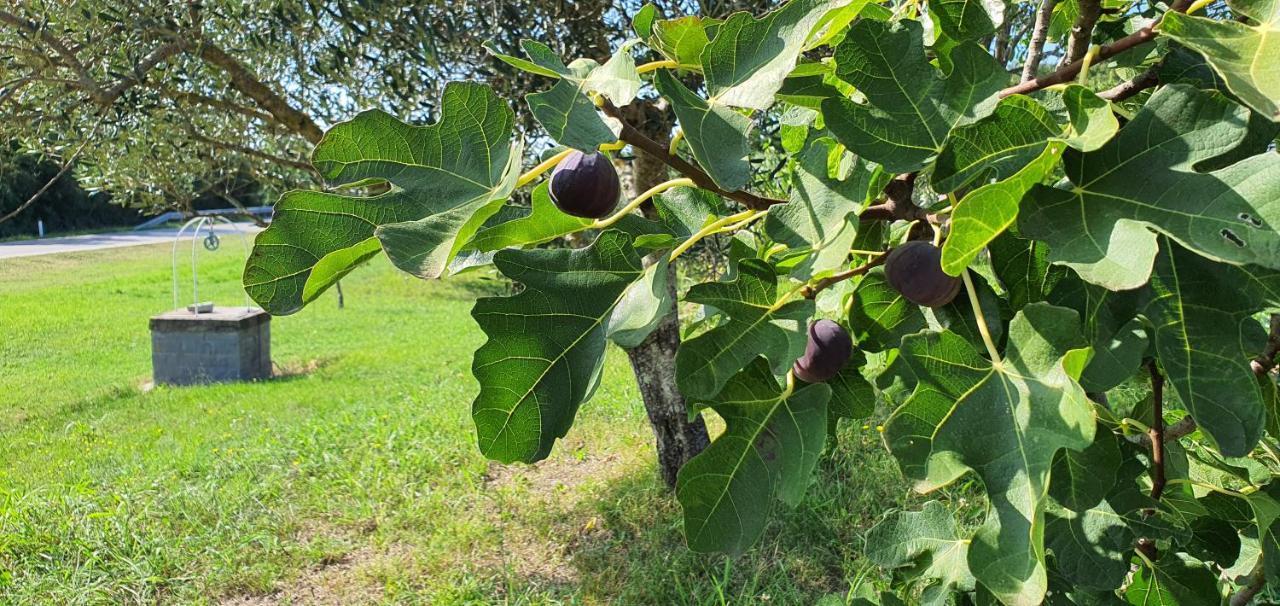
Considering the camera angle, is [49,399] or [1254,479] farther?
[49,399]

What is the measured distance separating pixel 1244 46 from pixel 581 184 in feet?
1.56

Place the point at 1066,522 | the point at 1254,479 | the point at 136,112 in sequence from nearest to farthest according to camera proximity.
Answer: the point at 1066,522
the point at 1254,479
the point at 136,112

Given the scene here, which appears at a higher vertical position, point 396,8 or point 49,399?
point 396,8

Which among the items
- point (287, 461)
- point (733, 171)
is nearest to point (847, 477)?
point (287, 461)

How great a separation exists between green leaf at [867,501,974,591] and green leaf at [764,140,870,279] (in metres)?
0.56

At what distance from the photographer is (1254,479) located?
3.97 feet

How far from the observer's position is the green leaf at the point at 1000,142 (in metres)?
0.61

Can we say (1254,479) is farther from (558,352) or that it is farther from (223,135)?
(223,135)

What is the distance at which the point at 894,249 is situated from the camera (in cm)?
73

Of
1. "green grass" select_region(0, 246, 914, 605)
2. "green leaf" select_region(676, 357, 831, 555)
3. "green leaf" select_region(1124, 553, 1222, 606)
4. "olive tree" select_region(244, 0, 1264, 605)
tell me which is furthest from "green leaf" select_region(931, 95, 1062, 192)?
"green grass" select_region(0, 246, 914, 605)

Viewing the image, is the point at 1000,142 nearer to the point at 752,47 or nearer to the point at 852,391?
the point at 752,47

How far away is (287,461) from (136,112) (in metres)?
2.27

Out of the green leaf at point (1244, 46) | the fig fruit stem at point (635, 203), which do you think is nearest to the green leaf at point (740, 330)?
the fig fruit stem at point (635, 203)

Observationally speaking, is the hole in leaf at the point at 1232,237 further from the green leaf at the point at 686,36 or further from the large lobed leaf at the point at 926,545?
the large lobed leaf at the point at 926,545
